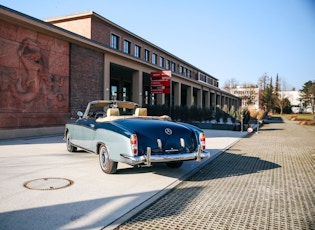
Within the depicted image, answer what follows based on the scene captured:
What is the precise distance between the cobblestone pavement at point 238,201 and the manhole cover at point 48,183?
5.96 feet

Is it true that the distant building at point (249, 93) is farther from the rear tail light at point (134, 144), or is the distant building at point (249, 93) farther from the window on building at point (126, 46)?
the rear tail light at point (134, 144)

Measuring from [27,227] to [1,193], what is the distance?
4.96 feet

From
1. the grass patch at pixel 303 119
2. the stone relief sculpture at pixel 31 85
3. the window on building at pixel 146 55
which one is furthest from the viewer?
the window on building at pixel 146 55

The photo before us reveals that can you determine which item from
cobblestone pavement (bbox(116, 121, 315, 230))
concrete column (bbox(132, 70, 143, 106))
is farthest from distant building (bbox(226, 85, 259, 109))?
cobblestone pavement (bbox(116, 121, 315, 230))

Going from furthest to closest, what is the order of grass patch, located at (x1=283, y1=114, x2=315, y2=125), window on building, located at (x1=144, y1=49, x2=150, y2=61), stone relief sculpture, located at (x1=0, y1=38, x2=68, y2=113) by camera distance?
window on building, located at (x1=144, y1=49, x2=150, y2=61) < grass patch, located at (x1=283, y1=114, x2=315, y2=125) < stone relief sculpture, located at (x1=0, y1=38, x2=68, y2=113)

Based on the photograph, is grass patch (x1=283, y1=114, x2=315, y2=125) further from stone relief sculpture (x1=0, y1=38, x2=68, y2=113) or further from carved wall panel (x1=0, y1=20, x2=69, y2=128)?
stone relief sculpture (x1=0, y1=38, x2=68, y2=113)

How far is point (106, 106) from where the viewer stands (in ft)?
25.0

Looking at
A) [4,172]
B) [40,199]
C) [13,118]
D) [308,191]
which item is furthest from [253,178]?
[13,118]

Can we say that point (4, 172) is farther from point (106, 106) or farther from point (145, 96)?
point (145, 96)

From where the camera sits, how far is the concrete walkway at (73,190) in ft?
10.8

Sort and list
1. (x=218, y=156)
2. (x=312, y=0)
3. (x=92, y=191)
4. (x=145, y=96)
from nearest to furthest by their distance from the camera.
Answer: (x=92, y=191) → (x=312, y=0) → (x=218, y=156) → (x=145, y=96)

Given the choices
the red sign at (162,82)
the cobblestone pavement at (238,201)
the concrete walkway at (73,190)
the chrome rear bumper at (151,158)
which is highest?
the red sign at (162,82)

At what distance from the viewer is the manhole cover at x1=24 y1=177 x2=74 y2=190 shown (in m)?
4.54

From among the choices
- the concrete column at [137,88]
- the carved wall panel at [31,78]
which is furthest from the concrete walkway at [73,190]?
the concrete column at [137,88]
